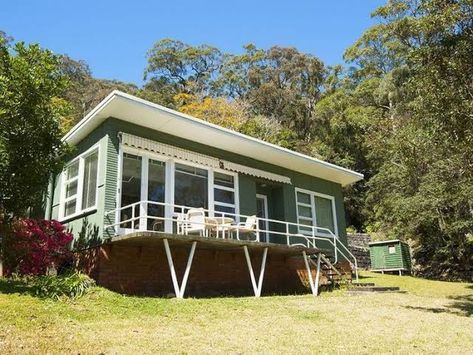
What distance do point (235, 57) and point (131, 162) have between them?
3667 cm

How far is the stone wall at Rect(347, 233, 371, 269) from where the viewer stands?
24.3m

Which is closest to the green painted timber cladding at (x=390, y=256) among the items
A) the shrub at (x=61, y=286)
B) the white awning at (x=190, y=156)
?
the white awning at (x=190, y=156)

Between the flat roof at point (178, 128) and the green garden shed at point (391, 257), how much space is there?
7.58 m

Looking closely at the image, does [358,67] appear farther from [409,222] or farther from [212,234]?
[212,234]

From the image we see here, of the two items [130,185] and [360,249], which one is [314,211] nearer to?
[130,185]

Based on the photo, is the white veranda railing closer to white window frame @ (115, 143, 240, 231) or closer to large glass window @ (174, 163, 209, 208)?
white window frame @ (115, 143, 240, 231)

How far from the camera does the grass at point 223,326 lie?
608cm

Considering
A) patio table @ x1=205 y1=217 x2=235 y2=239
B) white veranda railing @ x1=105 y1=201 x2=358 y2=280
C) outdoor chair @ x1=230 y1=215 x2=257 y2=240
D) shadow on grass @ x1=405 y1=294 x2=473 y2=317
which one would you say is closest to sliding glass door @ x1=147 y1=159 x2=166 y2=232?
white veranda railing @ x1=105 y1=201 x2=358 y2=280

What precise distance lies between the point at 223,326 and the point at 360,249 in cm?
1960

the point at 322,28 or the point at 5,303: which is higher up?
the point at 322,28

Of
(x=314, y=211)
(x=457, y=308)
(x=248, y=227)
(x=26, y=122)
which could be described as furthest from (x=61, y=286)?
(x=314, y=211)

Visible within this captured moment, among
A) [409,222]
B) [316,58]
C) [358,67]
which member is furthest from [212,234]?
[316,58]

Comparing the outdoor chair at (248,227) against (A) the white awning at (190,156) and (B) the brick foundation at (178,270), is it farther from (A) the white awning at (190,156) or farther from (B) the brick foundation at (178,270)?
(A) the white awning at (190,156)

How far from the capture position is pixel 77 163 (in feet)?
42.8
